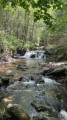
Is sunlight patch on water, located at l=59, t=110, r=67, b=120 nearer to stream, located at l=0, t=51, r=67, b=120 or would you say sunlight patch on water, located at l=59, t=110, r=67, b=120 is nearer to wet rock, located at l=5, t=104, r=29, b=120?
stream, located at l=0, t=51, r=67, b=120

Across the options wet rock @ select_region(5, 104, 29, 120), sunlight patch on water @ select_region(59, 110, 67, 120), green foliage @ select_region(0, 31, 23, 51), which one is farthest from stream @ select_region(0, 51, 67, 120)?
green foliage @ select_region(0, 31, 23, 51)

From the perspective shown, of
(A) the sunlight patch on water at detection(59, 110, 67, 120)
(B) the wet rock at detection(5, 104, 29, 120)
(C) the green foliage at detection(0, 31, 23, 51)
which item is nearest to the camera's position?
(B) the wet rock at detection(5, 104, 29, 120)

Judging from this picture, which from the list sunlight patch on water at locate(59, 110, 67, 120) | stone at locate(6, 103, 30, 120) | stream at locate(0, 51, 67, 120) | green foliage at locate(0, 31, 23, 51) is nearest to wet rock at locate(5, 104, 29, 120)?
stone at locate(6, 103, 30, 120)

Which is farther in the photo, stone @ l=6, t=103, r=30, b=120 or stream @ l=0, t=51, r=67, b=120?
stream @ l=0, t=51, r=67, b=120

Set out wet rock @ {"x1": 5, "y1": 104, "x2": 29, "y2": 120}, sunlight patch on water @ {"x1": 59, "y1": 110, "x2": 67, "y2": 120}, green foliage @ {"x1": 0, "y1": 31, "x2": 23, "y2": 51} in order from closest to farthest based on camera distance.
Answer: wet rock @ {"x1": 5, "y1": 104, "x2": 29, "y2": 120}, sunlight patch on water @ {"x1": 59, "y1": 110, "x2": 67, "y2": 120}, green foliage @ {"x1": 0, "y1": 31, "x2": 23, "y2": 51}

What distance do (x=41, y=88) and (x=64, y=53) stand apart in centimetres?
929

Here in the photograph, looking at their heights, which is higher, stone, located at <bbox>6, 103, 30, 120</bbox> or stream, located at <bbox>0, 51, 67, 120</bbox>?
stone, located at <bbox>6, 103, 30, 120</bbox>

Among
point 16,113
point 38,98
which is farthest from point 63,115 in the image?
point 16,113

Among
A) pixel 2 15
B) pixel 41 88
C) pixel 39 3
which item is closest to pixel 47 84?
pixel 41 88

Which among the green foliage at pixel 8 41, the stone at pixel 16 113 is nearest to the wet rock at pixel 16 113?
the stone at pixel 16 113

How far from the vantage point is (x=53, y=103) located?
14.5 feet

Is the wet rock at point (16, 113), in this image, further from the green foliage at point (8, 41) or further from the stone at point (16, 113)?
the green foliage at point (8, 41)

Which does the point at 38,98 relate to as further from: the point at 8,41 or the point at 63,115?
the point at 8,41

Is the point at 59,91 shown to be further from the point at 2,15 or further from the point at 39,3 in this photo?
the point at 2,15
